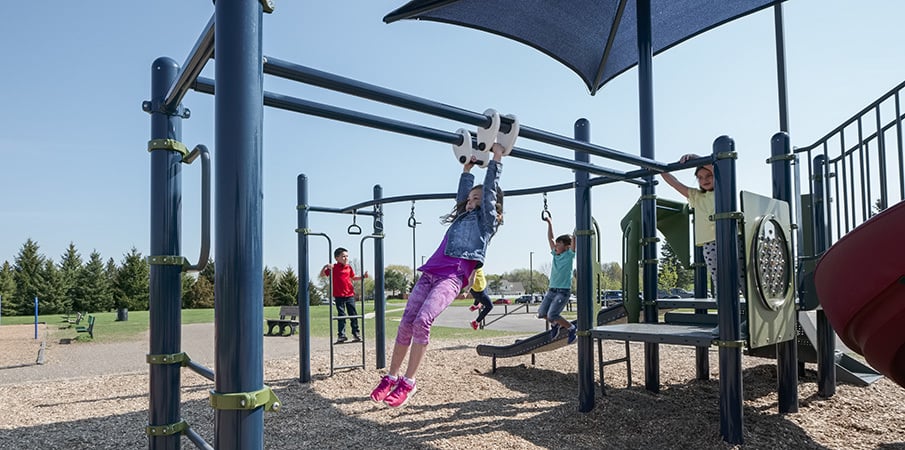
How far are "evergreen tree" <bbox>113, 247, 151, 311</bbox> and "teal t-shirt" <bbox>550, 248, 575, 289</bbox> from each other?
3497 centimetres

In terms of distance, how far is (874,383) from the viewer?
211 inches

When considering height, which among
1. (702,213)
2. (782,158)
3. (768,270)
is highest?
(782,158)

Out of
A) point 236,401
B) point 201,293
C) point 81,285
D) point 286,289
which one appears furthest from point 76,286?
point 236,401

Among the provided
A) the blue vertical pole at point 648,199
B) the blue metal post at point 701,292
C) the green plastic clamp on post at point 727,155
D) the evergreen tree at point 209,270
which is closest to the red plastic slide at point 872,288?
the green plastic clamp on post at point 727,155

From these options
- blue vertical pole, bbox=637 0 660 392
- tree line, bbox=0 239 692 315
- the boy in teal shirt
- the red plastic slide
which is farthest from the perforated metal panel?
tree line, bbox=0 239 692 315

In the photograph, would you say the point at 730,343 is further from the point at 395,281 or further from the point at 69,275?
the point at 395,281

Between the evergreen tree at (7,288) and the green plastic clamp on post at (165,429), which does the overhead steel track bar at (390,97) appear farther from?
the evergreen tree at (7,288)

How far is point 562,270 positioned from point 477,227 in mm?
3973

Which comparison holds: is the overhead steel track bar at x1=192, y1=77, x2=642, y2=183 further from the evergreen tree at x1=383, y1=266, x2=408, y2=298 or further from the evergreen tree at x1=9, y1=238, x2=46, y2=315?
the evergreen tree at x1=383, y1=266, x2=408, y2=298

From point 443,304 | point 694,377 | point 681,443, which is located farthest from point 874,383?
point 443,304

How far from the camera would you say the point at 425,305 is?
3.10 meters

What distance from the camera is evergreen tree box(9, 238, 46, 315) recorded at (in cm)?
3619

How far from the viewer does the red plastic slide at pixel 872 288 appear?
2678mm

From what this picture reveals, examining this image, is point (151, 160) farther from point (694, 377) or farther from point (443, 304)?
point (694, 377)
